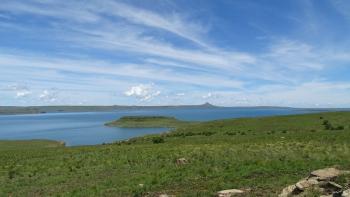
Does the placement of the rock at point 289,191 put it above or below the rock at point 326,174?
below

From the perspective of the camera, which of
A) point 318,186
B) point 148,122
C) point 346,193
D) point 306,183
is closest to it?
point 346,193

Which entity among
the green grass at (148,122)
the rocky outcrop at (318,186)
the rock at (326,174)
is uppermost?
the rock at (326,174)

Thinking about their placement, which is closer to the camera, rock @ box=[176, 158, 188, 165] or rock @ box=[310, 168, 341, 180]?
rock @ box=[310, 168, 341, 180]

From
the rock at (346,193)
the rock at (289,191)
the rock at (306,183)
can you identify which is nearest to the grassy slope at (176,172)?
the rock at (289,191)

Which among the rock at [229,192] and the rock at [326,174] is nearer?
the rock at [326,174]

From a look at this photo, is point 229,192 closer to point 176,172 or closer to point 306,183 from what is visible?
point 306,183

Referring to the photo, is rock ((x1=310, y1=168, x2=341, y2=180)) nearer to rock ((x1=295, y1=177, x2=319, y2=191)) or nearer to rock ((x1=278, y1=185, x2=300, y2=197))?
rock ((x1=295, y1=177, x2=319, y2=191))

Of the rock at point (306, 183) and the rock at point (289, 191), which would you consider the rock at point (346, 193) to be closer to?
the rock at point (306, 183)

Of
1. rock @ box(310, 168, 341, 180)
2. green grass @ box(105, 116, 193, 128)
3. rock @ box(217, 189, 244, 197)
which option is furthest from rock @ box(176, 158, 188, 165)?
green grass @ box(105, 116, 193, 128)

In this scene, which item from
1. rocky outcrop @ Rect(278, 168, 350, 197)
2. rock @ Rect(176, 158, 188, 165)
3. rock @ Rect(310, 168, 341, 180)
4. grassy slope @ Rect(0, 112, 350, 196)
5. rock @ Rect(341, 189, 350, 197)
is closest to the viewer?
rock @ Rect(341, 189, 350, 197)

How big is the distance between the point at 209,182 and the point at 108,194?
5.07 metres

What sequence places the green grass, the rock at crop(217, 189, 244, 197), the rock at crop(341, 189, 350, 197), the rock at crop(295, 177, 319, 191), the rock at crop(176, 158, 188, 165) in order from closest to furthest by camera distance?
the rock at crop(341, 189, 350, 197) < the rock at crop(295, 177, 319, 191) < the rock at crop(217, 189, 244, 197) < the rock at crop(176, 158, 188, 165) < the green grass

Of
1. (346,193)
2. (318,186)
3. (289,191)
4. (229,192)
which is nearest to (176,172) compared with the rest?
(229,192)

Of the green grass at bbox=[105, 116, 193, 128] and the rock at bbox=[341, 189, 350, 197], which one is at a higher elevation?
the rock at bbox=[341, 189, 350, 197]
